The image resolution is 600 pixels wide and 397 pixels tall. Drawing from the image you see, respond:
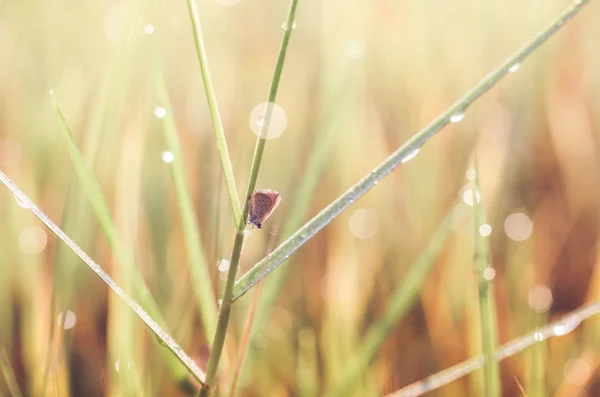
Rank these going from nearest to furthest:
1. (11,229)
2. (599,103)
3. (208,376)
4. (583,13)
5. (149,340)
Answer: (208,376), (149,340), (11,229), (599,103), (583,13)

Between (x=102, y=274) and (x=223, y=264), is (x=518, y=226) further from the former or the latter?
(x=102, y=274)

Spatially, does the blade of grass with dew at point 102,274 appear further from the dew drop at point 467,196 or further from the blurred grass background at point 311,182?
the dew drop at point 467,196

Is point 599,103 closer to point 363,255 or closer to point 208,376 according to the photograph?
point 363,255

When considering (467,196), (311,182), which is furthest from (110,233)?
(467,196)

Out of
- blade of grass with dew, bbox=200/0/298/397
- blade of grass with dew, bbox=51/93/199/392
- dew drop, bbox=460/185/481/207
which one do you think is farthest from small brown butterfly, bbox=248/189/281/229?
dew drop, bbox=460/185/481/207

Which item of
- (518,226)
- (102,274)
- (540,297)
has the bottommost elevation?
(102,274)

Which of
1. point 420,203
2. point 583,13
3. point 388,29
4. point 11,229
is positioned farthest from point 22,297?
point 583,13
